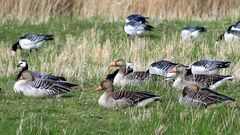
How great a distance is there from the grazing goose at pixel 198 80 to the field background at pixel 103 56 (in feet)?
0.74

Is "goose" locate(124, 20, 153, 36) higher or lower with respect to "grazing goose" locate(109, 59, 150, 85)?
higher

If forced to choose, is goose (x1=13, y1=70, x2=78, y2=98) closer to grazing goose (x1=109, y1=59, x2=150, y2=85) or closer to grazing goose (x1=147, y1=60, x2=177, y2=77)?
grazing goose (x1=109, y1=59, x2=150, y2=85)

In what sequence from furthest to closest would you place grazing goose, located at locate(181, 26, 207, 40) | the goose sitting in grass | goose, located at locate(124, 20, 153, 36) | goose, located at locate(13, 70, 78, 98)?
goose, located at locate(124, 20, 153, 36)
grazing goose, located at locate(181, 26, 207, 40)
the goose sitting in grass
goose, located at locate(13, 70, 78, 98)

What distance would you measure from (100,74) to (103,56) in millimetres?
2020

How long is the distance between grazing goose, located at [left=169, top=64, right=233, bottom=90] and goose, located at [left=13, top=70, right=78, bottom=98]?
1749 millimetres

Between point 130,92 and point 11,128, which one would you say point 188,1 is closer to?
point 130,92

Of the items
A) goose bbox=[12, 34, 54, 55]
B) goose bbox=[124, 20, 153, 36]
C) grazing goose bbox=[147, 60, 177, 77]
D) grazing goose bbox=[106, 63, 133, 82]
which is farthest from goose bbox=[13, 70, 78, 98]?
goose bbox=[124, 20, 153, 36]

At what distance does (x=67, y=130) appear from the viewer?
29.2 ft

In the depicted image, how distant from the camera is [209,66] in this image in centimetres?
1318

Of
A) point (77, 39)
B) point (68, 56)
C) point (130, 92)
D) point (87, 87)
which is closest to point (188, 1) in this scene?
point (77, 39)

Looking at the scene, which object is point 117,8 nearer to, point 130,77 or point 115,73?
point 115,73

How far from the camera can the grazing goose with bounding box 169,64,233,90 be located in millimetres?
11672

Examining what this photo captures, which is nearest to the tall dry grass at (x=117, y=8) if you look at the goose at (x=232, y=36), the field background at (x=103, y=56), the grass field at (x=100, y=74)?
the field background at (x=103, y=56)

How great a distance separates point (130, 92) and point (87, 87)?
2236mm
